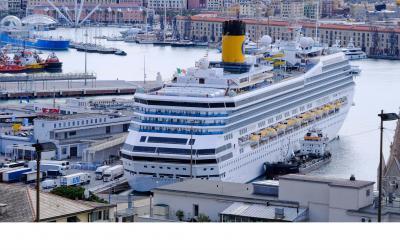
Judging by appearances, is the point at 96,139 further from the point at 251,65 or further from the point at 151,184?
the point at 151,184

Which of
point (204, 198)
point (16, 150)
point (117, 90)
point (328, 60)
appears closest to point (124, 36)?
point (117, 90)

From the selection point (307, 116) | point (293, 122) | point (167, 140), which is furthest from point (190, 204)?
point (307, 116)

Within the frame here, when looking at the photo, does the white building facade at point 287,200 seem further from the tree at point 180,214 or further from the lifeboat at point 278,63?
the lifeboat at point 278,63

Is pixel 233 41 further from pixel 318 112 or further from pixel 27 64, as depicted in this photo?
pixel 27 64

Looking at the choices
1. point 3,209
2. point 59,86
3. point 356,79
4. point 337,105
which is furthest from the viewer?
point 356,79

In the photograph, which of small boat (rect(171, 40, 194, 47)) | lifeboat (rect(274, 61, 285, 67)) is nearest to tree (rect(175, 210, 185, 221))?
lifeboat (rect(274, 61, 285, 67))

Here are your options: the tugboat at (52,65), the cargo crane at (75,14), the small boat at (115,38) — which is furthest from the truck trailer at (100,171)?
the cargo crane at (75,14)
